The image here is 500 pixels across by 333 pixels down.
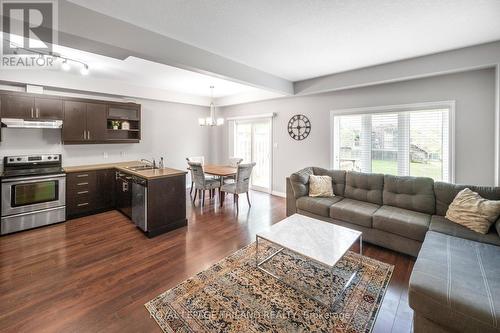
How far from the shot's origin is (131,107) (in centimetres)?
500

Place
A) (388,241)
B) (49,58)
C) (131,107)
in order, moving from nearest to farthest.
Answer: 1. (388,241)
2. (49,58)
3. (131,107)

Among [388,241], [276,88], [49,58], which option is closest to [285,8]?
[276,88]

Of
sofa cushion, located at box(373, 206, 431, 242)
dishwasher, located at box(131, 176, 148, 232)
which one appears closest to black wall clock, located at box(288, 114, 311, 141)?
sofa cushion, located at box(373, 206, 431, 242)

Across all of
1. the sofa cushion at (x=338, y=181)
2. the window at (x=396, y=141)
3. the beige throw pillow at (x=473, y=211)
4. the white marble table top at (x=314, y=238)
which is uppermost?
the window at (x=396, y=141)

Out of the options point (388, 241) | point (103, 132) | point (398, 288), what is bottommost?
point (398, 288)

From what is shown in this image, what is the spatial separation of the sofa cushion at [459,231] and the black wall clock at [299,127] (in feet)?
9.78

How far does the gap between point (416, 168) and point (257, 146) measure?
367 cm

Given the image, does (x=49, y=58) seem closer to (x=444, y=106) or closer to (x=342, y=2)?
(x=342, y=2)

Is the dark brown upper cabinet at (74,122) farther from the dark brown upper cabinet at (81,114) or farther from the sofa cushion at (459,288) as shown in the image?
the sofa cushion at (459,288)

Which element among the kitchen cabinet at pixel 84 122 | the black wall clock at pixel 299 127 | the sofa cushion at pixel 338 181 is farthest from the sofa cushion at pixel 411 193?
the kitchen cabinet at pixel 84 122

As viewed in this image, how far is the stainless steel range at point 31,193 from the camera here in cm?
335

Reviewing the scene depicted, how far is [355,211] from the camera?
308 cm

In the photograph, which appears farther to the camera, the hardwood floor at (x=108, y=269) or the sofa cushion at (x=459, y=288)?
the hardwood floor at (x=108, y=269)

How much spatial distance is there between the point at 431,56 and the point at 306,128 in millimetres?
2430
